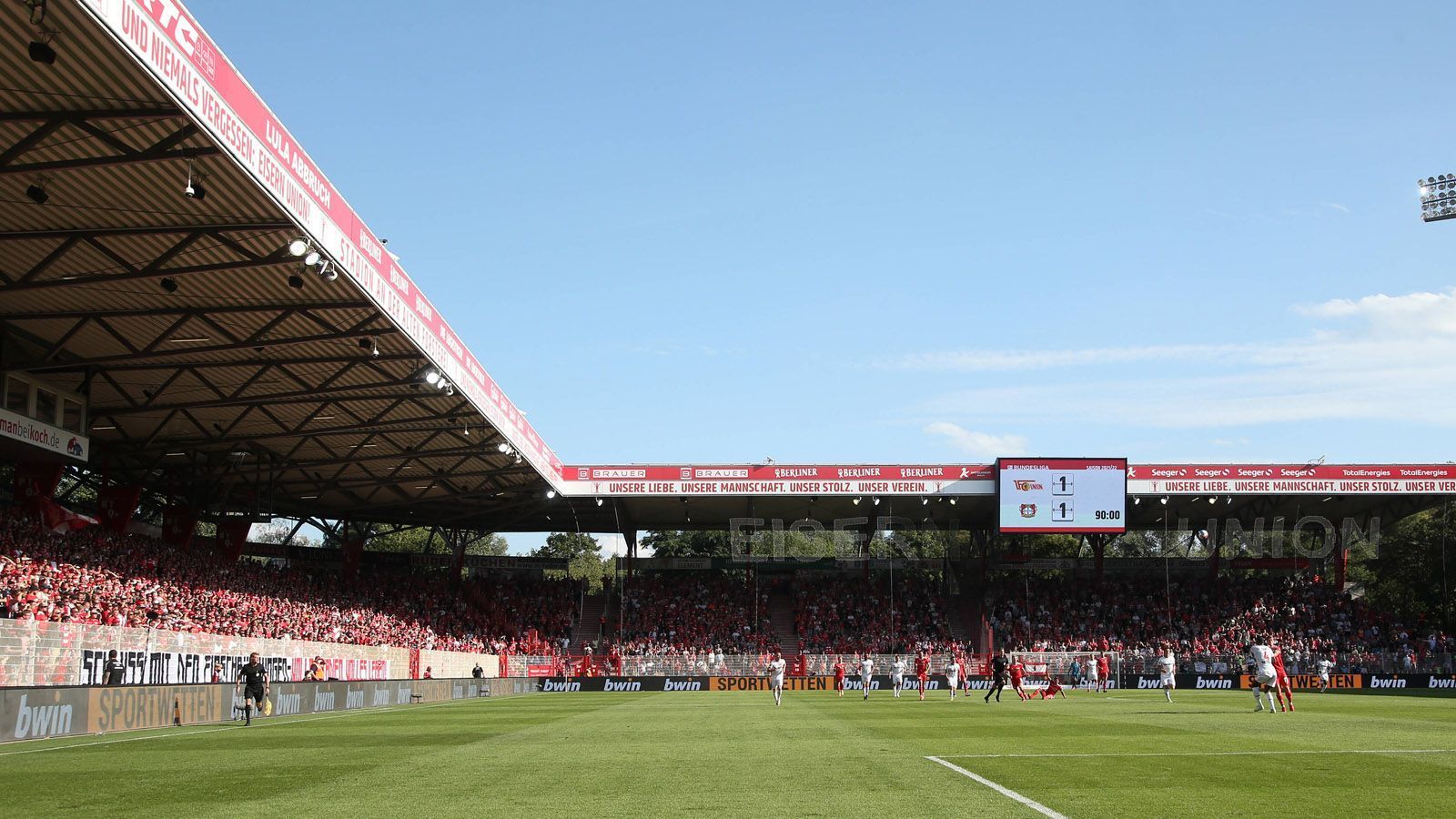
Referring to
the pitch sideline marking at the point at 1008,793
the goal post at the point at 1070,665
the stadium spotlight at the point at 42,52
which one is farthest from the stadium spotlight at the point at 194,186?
the goal post at the point at 1070,665

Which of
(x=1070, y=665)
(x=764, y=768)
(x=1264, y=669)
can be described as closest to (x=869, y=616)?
(x=1070, y=665)

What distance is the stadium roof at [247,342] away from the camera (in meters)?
19.6

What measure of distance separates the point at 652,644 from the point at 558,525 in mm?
11737

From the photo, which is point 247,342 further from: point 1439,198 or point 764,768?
point 1439,198

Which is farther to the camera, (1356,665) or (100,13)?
(1356,665)

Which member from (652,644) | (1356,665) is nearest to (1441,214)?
(1356,665)

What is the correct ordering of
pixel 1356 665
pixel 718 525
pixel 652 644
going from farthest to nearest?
pixel 718 525
pixel 652 644
pixel 1356 665

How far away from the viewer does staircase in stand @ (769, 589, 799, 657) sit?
210 ft

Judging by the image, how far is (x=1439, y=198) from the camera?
6506 centimetres

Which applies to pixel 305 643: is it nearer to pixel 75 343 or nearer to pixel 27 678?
pixel 75 343

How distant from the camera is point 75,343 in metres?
35.3

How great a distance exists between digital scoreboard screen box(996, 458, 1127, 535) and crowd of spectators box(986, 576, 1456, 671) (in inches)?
242

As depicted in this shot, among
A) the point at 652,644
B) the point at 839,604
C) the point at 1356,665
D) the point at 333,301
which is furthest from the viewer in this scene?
the point at 839,604

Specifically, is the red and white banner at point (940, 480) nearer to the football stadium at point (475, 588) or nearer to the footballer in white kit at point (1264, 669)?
the football stadium at point (475, 588)
